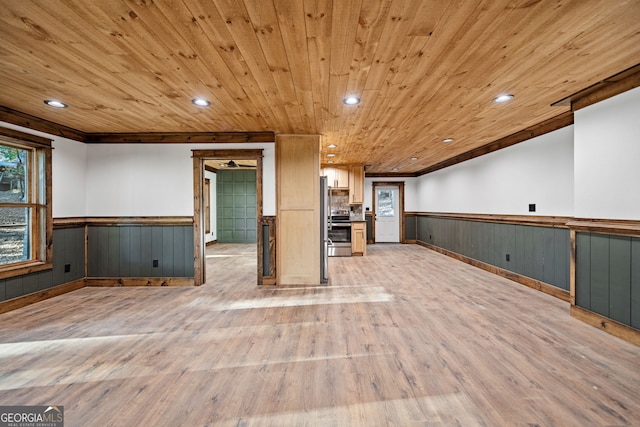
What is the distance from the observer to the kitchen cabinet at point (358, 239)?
7801 millimetres

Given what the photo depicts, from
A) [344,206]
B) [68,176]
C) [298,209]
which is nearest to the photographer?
[68,176]

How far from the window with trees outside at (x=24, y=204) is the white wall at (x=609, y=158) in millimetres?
6347

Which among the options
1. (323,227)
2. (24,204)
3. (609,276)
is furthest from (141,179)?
(609,276)

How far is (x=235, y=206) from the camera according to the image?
10.3 m

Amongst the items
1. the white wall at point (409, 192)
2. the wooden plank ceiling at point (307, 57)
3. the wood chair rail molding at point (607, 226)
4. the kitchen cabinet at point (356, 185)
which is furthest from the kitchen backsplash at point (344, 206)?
the wood chair rail molding at point (607, 226)

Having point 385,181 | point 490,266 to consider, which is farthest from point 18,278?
point 385,181

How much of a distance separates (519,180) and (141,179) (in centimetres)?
605

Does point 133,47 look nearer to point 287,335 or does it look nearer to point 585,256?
point 287,335

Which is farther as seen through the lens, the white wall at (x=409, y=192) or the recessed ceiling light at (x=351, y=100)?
the white wall at (x=409, y=192)

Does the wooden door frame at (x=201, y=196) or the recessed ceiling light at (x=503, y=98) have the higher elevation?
the recessed ceiling light at (x=503, y=98)

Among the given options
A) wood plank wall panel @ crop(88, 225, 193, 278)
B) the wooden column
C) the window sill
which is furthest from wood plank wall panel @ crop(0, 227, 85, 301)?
the wooden column

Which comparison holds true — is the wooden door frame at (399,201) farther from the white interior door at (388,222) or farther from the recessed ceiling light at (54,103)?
the recessed ceiling light at (54,103)

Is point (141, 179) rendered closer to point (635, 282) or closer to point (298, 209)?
point (298, 209)

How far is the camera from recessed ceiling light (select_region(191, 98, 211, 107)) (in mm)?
3293
